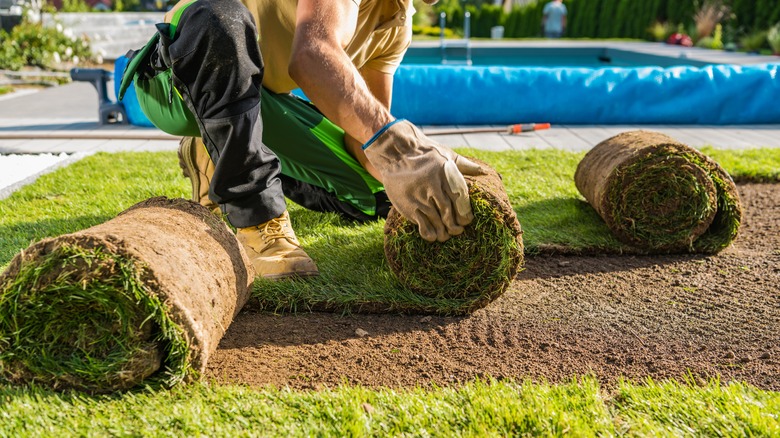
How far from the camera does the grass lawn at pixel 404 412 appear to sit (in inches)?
58.6

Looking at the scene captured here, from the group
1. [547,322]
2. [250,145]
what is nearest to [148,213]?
[250,145]

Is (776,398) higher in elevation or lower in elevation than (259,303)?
higher

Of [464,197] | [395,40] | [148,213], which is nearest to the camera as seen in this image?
[148,213]

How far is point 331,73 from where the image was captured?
1962 mm

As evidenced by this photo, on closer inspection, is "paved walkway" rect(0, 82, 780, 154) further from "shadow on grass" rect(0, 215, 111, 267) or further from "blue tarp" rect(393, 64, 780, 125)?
"shadow on grass" rect(0, 215, 111, 267)

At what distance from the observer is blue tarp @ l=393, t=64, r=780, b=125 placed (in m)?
6.13

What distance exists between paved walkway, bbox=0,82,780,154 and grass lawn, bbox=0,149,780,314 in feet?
1.57

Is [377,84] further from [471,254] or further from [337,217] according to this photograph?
[471,254]

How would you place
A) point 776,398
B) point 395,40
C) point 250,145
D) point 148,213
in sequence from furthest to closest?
1. point 395,40
2. point 250,145
3. point 148,213
4. point 776,398

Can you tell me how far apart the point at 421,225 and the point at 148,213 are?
770mm

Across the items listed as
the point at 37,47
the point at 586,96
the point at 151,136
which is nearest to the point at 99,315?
the point at 151,136

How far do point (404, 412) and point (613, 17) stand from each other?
20.6 metres

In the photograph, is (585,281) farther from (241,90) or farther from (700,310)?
(241,90)

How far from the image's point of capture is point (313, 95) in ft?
6.59
